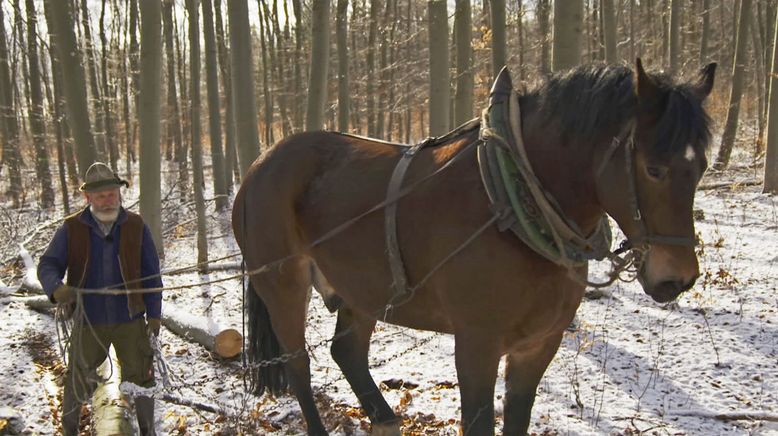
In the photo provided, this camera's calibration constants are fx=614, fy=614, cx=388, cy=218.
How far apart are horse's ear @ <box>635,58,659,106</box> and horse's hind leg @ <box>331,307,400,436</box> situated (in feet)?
6.94

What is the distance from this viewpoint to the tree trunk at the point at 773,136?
922cm

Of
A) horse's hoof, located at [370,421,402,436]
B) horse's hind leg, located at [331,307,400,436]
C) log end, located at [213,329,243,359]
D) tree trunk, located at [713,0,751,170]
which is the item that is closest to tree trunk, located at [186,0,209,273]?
log end, located at [213,329,243,359]

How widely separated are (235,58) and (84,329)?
4.97m

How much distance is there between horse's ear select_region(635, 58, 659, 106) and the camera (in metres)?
2.19

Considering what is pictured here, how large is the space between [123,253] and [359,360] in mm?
1578

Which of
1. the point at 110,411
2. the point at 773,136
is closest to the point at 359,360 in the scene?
the point at 110,411

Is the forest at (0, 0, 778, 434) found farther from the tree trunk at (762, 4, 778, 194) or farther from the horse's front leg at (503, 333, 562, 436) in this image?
the horse's front leg at (503, 333, 562, 436)

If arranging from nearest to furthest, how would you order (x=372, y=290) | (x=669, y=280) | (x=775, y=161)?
(x=669, y=280) < (x=372, y=290) < (x=775, y=161)

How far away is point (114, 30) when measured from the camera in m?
24.5

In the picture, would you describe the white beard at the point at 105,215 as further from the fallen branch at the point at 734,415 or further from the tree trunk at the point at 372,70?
the tree trunk at the point at 372,70

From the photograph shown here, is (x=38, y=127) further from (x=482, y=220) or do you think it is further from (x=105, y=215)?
(x=482, y=220)

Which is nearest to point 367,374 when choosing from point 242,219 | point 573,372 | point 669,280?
point 242,219

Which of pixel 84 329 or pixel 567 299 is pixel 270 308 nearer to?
pixel 84 329

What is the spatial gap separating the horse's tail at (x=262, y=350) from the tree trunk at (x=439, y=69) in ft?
12.8
